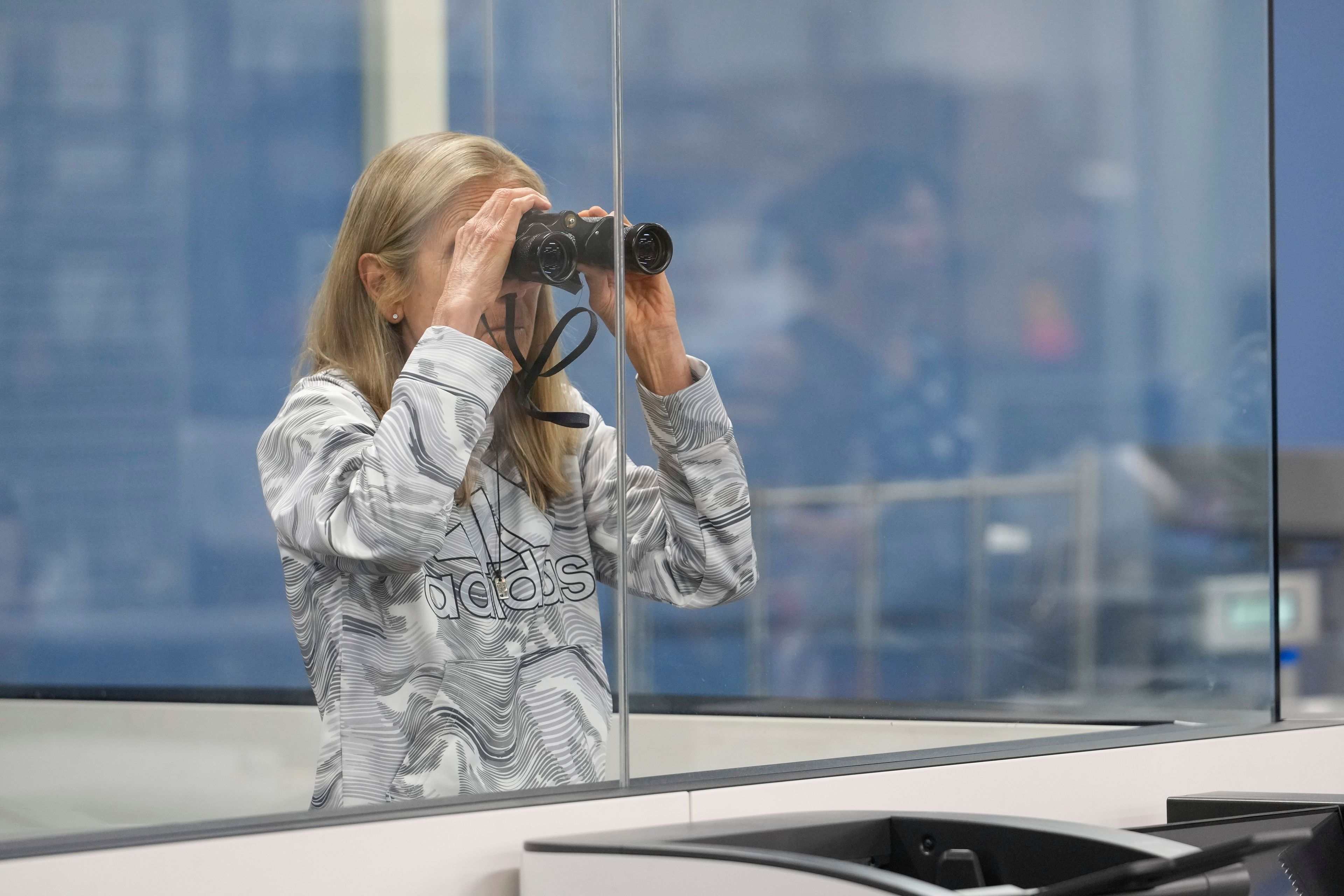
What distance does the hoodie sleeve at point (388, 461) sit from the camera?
91 centimetres

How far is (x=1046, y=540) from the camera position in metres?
2.85

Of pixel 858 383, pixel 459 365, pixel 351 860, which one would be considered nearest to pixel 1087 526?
pixel 858 383

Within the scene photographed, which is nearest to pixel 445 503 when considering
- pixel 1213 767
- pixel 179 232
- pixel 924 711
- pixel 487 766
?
pixel 487 766

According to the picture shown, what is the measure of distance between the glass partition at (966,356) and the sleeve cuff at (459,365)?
0.16 metres

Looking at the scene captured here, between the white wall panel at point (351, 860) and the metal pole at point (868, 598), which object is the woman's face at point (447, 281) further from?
the metal pole at point (868, 598)

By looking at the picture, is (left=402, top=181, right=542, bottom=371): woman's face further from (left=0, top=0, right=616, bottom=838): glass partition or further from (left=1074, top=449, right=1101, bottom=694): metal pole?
(left=1074, top=449, right=1101, bottom=694): metal pole

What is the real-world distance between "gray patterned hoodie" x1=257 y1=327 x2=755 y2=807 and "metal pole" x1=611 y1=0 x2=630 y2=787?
0.06ft

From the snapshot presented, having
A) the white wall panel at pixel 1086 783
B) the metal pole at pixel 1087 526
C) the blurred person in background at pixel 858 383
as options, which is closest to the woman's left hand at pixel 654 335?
the white wall panel at pixel 1086 783

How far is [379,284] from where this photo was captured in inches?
41.7

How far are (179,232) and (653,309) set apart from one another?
102cm

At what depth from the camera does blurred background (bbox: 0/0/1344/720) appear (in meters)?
1.33

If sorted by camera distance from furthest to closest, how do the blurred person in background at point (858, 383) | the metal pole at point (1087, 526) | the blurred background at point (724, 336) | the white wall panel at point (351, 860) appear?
1. the metal pole at point (1087, 526)
2. the blurred person in background at point (858, 383)
3. the blurred background at point (724, 336)
4. the white wall panel at point (351, 860)

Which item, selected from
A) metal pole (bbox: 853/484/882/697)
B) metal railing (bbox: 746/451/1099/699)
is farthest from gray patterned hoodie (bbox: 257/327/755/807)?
metal pole (bbox: 853/484/882/697)

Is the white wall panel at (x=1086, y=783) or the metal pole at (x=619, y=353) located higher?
the metal pole at (x=619, y=353)
